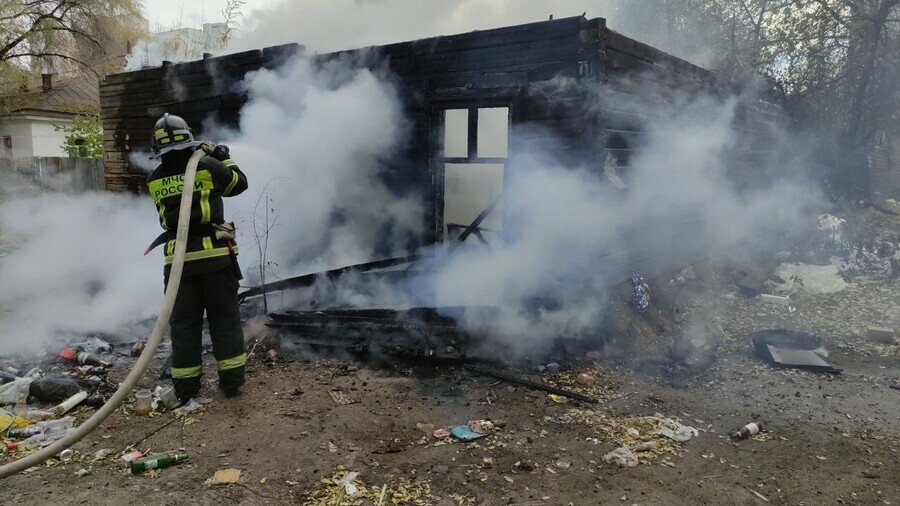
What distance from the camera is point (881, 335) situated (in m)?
6.32

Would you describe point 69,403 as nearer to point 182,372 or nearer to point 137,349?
point 182,372

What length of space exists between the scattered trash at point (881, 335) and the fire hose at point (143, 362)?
7291mm

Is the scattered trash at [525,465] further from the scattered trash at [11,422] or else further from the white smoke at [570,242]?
the scattered trash at [11,422]

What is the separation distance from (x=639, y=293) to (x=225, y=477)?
500 cm

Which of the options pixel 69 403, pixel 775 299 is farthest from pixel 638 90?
pixel 69 403

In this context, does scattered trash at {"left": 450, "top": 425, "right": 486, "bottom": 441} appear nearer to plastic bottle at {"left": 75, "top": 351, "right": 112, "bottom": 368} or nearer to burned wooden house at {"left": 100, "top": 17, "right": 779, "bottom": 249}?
burned wooden house at {"left": 100, "top": 17, "right": 779, "bottom": 249}

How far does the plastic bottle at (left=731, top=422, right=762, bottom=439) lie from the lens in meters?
3.91

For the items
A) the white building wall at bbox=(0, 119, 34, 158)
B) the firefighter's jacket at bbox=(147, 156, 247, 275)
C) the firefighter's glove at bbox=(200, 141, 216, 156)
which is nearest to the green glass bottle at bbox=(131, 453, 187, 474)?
the firefighter's jacket at bbox=(147, 156, 247, 275)

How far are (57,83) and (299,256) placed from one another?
32.0 m

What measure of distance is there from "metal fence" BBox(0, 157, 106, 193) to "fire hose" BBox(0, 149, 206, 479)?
14.3 meters

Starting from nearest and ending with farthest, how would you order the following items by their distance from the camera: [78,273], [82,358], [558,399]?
[558,399]
[82,358]
[78,273]

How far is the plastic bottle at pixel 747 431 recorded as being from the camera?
12.8ft

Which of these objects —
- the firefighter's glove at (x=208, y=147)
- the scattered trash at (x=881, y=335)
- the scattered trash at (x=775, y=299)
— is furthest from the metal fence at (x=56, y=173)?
the scattered trash at (x=881, y=335)

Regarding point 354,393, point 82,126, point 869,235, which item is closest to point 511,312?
point 354,393
